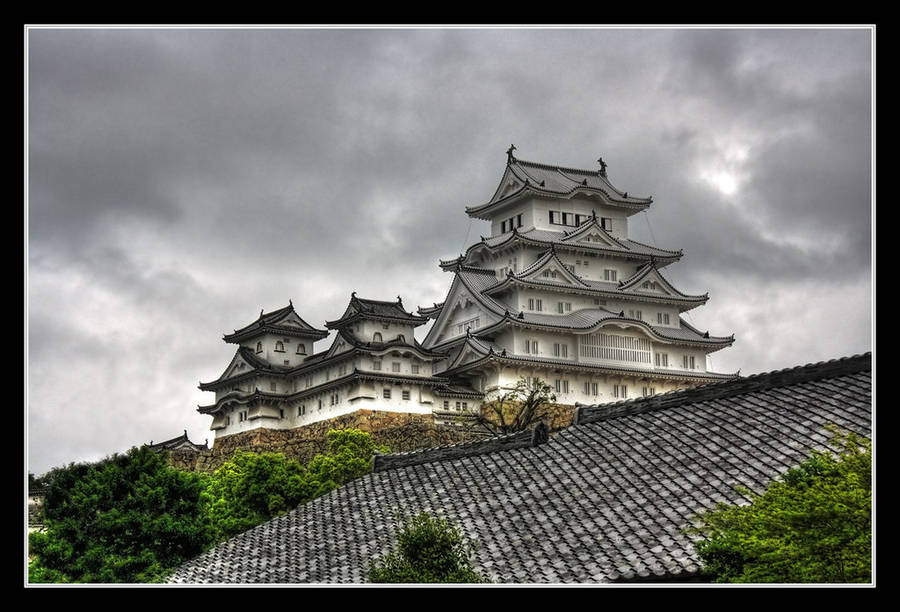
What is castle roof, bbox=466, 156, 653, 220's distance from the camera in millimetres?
63094

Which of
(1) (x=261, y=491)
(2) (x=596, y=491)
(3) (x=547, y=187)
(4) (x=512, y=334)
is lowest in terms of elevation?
(1) (x=261, y=491)

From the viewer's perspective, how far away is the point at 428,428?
51094 millimetres

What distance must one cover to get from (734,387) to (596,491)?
9.67 ft

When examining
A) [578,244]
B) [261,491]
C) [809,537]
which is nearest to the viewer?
[809,537]

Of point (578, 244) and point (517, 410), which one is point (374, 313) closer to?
point (517, 410)

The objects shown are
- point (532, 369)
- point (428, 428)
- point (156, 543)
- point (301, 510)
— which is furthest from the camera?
point (532, 369)

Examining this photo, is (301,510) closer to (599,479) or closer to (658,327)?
(599,479)

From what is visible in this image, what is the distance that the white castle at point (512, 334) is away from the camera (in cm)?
5572

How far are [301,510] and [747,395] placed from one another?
22.8 ft

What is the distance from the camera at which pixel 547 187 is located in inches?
2511

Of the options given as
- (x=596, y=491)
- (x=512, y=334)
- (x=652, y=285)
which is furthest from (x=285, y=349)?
(x=596, y=491)

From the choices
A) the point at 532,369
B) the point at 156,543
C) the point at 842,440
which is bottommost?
the point at 156,543
